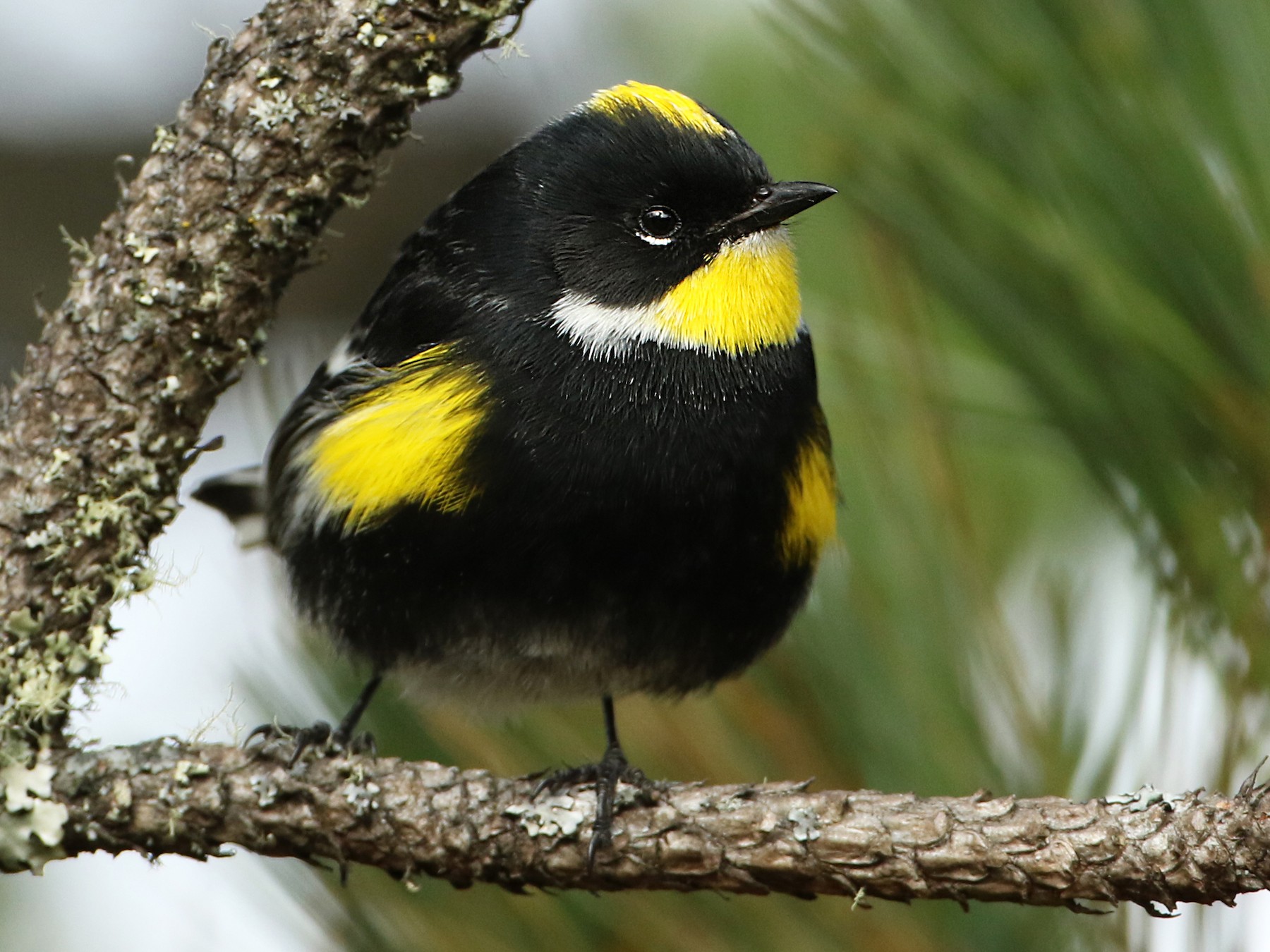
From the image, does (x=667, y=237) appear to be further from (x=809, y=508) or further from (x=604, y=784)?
(x=604, y=784)

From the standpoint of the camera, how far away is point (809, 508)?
255 cm

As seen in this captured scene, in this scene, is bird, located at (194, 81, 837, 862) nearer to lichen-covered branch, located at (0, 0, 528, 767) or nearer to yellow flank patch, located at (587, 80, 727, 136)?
yellow flank patch, located at (587, 80, 727, 136)

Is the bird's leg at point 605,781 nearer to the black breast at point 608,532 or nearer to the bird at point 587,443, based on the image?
the bird at point 587,443

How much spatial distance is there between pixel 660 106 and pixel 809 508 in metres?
0.77

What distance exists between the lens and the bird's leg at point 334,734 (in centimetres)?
209

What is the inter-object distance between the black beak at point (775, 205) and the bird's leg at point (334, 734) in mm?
1003

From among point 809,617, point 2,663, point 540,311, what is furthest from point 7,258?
point 809,617

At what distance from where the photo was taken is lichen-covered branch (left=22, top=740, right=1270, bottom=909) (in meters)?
1.62

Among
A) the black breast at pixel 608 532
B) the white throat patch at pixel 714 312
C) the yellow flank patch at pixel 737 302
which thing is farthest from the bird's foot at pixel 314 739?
the yellow flank patch at pixel 737 302

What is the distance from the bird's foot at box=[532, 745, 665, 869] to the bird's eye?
0.89 meters

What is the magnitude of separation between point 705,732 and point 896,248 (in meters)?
0.81

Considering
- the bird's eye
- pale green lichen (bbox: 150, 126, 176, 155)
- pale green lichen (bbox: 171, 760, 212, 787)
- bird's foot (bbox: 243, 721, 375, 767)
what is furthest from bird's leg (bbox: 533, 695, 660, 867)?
pale green lichen (bbox: 150, 126, 176, 155)

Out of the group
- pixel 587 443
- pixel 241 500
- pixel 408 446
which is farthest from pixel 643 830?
pixel 241 500

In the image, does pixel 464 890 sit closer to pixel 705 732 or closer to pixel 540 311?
pixel 705 732
